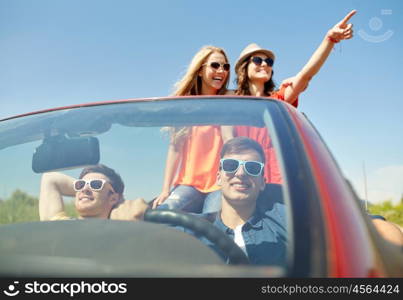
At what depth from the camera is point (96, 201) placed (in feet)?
4.27

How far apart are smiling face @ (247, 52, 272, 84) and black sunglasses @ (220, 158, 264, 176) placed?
6.78 ft

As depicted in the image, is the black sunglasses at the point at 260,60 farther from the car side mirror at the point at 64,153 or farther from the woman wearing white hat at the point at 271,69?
the car side mirror at the point at 64,153


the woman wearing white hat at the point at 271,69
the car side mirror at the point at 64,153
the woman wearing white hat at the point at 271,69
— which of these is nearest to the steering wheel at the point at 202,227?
the car side mirror at the point at 64,153

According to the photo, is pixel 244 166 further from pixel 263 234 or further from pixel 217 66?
pixel 217 66

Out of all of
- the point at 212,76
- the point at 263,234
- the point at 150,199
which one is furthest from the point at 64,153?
the point at 212,76

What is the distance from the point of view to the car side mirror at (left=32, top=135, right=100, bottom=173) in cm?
149

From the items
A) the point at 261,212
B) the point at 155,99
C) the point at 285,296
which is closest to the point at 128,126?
the point at 155,99

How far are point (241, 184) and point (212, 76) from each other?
7.04 feet

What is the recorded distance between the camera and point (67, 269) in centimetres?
80

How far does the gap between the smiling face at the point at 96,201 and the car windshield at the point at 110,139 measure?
27 mm

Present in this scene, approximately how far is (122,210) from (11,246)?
317 mm

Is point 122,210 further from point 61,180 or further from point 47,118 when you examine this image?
point 47,118

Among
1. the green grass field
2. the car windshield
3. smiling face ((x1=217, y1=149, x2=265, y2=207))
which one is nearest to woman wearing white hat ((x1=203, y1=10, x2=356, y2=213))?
the car windshield

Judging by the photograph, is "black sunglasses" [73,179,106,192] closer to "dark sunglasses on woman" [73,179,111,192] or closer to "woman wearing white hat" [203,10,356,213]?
"dark sunglasses on woman" [73,179,111,192]
